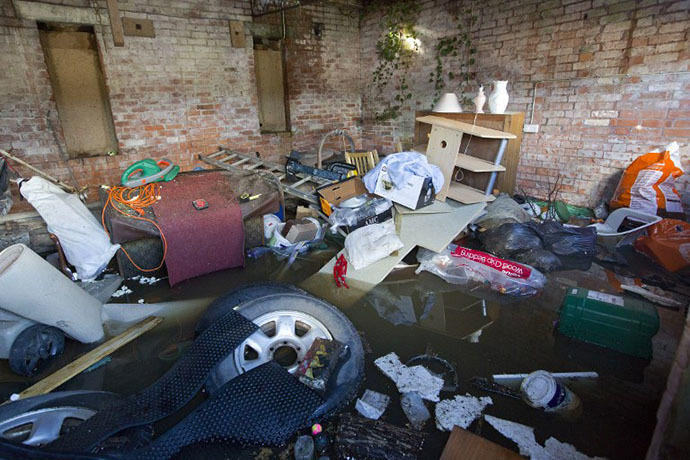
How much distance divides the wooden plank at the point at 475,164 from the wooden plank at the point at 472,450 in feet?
9.68

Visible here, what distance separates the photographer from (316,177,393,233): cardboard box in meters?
3.95

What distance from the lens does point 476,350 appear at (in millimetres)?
2441

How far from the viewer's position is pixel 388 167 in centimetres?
401

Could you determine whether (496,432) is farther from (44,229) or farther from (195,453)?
(44,229)

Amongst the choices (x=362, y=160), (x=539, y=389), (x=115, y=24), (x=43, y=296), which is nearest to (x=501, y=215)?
(x=362, y=160)

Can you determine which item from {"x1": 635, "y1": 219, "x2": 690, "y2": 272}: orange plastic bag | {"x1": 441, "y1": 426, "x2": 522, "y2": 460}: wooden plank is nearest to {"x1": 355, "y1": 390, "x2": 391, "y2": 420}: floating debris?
{"x1": 441, "y1": 426, "x2": 522, "y2": 460}: wooden plank

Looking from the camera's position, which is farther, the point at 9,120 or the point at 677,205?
the point at 9,120

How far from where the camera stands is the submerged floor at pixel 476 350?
1.87 m

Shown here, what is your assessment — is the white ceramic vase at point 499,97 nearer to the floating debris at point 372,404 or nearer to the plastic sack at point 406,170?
the plastic sack at point 406,170

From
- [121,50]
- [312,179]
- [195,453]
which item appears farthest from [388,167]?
[121,50]

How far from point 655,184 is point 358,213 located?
10.5ft

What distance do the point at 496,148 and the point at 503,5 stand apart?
2.24m

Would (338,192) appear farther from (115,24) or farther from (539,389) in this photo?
(115,24)

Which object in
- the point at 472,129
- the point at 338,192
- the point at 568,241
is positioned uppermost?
the point at 472,129
